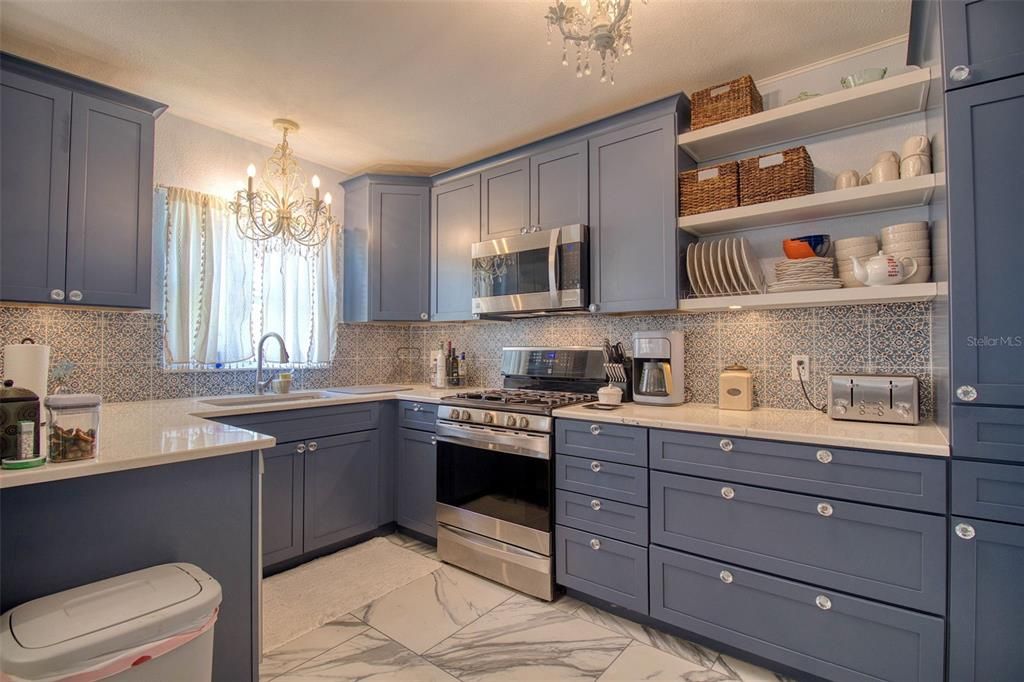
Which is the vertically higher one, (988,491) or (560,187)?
(560,187)

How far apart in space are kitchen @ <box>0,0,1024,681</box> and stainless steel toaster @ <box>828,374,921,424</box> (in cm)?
2

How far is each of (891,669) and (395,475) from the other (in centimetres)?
253

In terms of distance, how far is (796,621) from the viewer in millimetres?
1698

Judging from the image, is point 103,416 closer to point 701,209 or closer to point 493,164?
point 493,164

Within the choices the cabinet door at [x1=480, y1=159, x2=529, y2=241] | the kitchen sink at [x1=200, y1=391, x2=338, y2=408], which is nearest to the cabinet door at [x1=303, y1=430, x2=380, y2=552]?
the kitchen sink at [x1=200, y1=391, x2=338, y2=408]

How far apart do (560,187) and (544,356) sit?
3.43ft

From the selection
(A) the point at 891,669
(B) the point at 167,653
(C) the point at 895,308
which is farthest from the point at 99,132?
(A) the point at 891,669

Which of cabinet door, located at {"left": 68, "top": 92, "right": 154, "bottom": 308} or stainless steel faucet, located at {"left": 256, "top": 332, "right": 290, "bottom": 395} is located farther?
stainless steel faucet, located at {"left": 256, "top": 332, "right": 290, "bottom": 395}

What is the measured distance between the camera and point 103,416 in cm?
204

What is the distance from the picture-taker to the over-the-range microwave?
2602 mm

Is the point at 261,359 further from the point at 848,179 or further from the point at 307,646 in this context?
the point at 848,179

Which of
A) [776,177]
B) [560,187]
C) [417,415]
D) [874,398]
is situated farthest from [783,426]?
[417,415]

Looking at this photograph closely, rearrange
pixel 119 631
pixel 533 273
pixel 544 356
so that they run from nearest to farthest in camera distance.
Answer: pixel 119 631, pixel 533 273, pixel 544 356

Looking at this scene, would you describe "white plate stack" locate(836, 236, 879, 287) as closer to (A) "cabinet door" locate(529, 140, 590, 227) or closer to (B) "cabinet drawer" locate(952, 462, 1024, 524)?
(B) "cabinet drawer" locate(952, 462, 1024, 524)
